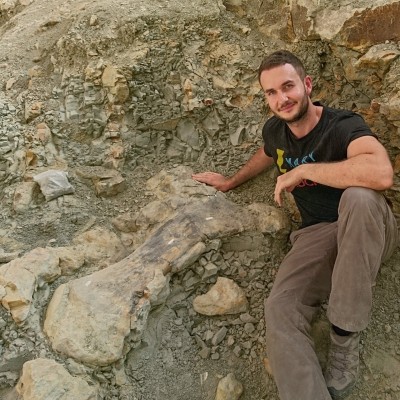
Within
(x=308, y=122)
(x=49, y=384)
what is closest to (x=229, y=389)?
(x=49, y=384)

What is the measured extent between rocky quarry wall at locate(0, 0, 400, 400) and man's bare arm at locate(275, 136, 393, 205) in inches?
24.6

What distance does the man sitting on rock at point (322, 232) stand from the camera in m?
2.06

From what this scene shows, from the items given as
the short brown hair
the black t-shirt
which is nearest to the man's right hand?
the black t-shirt

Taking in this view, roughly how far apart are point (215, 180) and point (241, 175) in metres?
0.20

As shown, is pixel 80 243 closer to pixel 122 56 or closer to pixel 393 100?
pixel 122 56

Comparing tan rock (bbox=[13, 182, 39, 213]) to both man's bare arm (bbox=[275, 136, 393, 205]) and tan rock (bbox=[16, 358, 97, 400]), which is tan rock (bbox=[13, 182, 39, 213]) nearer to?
tan rock (bbox=[16, 358, 97, 400])

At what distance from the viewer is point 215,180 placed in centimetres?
315

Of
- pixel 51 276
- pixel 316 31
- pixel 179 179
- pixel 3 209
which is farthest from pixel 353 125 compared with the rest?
pixel 3 209

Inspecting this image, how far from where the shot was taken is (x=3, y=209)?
307 cm

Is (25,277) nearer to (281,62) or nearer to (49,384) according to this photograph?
(49,384)

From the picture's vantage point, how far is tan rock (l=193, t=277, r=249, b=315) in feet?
8.40

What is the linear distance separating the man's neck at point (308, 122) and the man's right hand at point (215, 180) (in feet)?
2.48

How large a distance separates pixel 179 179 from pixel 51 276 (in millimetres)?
1179

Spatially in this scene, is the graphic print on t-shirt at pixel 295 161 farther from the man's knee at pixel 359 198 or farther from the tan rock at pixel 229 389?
the tan rock at pixel 229 389
